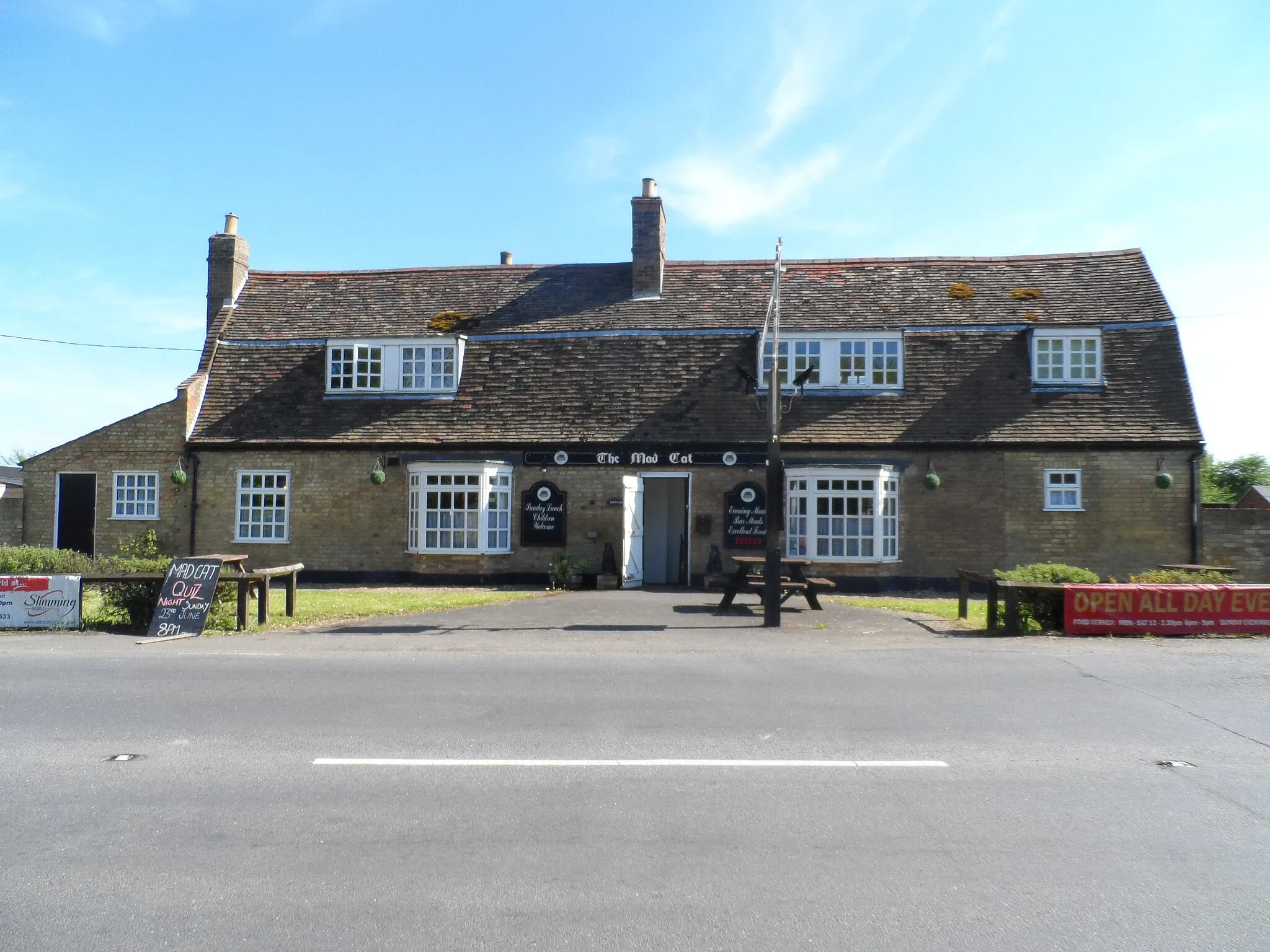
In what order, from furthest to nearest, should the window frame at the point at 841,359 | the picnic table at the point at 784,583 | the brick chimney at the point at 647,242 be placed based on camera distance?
the brick chimney at the point at 647,242 → the window frame at the point at 841,359 → the picnic table at the point at 784,583

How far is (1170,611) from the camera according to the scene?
12.6m

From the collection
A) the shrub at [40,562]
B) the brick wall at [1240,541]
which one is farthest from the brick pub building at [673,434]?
the shrub at [40,562]

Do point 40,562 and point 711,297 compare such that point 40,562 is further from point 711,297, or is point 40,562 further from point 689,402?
point 711,297

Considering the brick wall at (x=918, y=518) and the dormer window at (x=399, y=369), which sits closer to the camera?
the brick wall at (x=918, y=518)

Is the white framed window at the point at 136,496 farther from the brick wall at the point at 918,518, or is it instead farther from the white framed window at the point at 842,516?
the white framed window at the point at 842,516

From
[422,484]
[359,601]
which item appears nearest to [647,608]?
[359,601]

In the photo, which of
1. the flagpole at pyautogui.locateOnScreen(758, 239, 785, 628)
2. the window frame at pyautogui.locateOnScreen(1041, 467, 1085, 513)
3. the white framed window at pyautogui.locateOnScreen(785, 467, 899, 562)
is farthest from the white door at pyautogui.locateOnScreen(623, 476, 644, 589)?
the window frame at pyautogui.locateOnScreen(1041, 467, 1085, 513)

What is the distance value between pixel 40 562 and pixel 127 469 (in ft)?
15.6

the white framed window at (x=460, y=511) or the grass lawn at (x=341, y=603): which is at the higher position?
the white framed window at (x=460, y=511)

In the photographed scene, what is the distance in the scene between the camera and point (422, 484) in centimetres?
2008

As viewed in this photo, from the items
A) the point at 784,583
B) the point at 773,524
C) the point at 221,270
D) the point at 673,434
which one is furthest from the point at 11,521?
the point at 773,524

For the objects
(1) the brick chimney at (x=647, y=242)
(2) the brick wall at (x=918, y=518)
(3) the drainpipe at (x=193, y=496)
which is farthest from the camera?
(1) the brick chimney at (x=647, y=242)

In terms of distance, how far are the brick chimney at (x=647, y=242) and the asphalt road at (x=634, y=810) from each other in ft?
46.1

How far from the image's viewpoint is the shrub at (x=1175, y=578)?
13.8 meters
